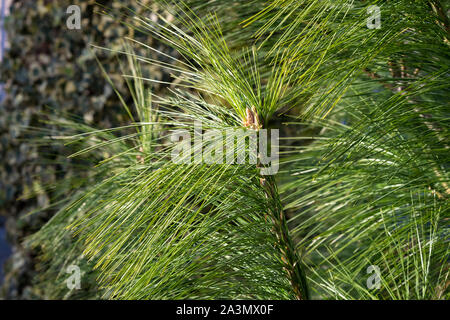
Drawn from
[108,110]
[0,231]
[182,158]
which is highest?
[108,110]

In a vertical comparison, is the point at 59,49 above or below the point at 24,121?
above

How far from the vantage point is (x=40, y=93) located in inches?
58.8

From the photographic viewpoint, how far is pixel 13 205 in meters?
1.58

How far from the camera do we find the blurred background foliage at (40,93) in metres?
1.33

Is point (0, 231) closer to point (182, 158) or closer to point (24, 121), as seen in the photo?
point (24, 121)

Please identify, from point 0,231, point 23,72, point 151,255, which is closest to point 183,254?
point 151,255

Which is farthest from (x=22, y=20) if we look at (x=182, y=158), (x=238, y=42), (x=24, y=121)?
(x=182, y=158)

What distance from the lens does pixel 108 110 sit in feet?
4.39

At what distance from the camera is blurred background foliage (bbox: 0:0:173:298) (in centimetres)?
133

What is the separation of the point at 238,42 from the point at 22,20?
3.47ft
